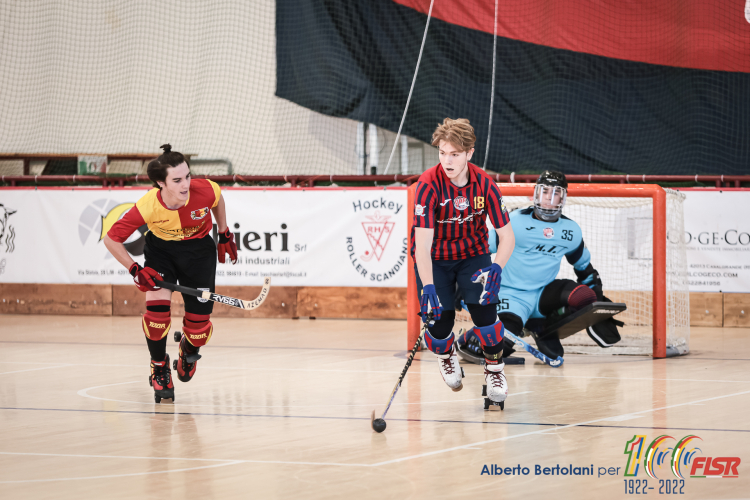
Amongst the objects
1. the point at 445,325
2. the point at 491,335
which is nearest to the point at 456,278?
the point at 445,325

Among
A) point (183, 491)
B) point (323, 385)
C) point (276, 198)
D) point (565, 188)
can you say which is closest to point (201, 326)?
point (323, 385)

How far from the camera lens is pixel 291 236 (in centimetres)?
823

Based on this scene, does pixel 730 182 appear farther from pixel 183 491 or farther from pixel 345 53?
pixel 183 491

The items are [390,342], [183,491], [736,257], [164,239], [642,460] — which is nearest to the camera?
[183,491]

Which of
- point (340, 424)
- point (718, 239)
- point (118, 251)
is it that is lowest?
point (340, 424)

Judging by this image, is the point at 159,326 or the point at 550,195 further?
the point at 550,195

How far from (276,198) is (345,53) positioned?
2163 mm

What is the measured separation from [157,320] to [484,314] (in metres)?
1.69

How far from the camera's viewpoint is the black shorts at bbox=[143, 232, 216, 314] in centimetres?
441

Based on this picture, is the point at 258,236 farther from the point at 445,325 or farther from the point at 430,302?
the point at 430,302

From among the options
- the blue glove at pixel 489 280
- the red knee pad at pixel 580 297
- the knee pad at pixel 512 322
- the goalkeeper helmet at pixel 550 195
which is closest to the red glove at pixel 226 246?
the blue glove at pixel 489 280

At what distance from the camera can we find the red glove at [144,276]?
413 centimetres

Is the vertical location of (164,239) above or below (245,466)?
above

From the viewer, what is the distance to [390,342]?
22.1 feet
